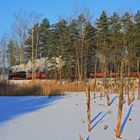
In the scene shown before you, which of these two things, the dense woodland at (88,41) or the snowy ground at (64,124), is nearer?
the snowy ground at (64,124)

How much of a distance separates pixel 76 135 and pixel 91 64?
119 feet

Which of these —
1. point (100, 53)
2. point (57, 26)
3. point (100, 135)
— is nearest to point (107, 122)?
point (100, 135)

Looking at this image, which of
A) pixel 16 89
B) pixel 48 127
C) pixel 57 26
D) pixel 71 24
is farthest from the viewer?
pixel 57 26

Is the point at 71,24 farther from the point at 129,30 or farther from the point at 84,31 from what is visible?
the point at 129,30

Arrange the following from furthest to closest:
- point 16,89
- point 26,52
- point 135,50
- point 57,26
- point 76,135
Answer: point 26,52
point 57,26
point 135,50
point 16,89
point 76,135

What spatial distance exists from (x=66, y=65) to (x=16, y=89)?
22761 millimetres

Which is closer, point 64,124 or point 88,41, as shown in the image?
point 64,124

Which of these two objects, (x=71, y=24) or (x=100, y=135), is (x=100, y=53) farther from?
(x=100, y=135)

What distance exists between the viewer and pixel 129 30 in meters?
36.3

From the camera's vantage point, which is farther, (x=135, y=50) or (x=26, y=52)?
(x=26, y=52)

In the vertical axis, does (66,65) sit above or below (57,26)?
below

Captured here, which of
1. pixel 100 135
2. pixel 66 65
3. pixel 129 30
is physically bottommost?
pixel 100 135

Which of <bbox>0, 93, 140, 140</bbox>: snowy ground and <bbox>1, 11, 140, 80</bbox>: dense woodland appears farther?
<bbox>1, 11, 140, 80</bbox>: dense woodland

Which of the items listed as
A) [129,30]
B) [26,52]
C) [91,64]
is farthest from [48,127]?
[26,52]
